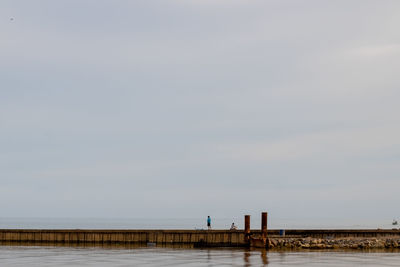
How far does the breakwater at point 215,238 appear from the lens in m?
56.8

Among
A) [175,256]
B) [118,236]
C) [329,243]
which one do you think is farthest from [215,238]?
[175,256]

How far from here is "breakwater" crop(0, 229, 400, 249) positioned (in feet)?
186

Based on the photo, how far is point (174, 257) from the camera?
46.4 m

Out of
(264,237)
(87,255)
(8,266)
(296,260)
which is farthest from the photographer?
(264,237)

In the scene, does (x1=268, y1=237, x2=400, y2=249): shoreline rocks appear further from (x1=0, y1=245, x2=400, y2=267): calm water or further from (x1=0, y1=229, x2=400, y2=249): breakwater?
(x1=0, y1=245, x2=400, y2=267): calm water

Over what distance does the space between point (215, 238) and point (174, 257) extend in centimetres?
1270

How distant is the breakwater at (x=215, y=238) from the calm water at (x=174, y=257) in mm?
4522

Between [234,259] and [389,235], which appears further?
[389,235]

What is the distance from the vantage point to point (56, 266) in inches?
1558

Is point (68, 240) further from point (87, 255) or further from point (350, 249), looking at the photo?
point (350, 249)

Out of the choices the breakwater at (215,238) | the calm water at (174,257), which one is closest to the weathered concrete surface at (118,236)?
the breakwater at (215,238)

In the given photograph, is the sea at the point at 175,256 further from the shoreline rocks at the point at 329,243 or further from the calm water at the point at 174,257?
the shoreline rocks at the point at 329,243

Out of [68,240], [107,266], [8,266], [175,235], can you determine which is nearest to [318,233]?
[175,235]

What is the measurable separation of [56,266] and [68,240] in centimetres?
2182
